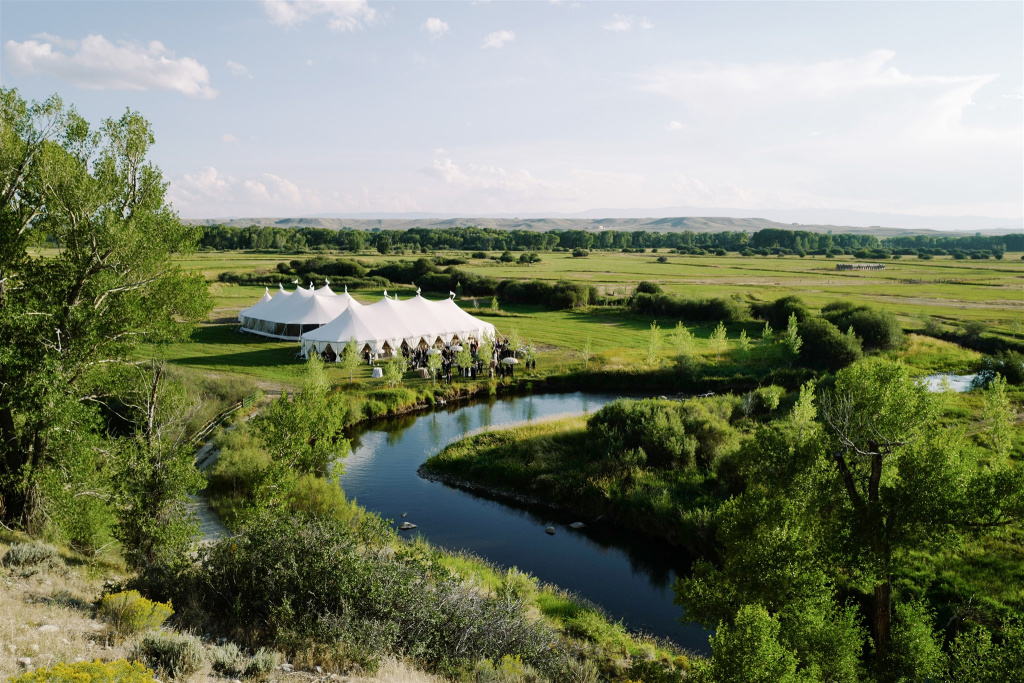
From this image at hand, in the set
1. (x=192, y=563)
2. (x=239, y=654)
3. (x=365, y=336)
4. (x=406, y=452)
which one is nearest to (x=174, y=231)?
(x=192, y=563)

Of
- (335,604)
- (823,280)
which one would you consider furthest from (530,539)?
(823,280)

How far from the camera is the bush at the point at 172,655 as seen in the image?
24.4 feet

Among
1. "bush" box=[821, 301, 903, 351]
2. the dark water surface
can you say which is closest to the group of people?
the dark water surface

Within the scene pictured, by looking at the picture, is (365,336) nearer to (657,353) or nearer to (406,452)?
(406,452)

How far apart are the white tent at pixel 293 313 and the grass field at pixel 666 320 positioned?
1.28 metres

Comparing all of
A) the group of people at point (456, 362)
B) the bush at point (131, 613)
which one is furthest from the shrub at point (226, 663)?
the group of people at point (456, 362)

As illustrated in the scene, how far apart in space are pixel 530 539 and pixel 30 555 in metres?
12.5

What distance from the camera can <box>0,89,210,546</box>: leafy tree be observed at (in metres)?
12.5

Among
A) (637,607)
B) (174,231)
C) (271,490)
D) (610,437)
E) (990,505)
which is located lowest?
(637,607)

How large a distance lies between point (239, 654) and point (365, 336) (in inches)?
1170

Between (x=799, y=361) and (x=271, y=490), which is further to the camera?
(x=799, y=361)

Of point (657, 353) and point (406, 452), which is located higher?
point (657, 353)

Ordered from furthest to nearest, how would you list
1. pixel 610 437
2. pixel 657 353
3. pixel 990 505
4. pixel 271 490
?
pixel 657 353 < pixel 610 437 < pixel 271 490 < pixel 990 505

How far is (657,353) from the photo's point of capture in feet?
130
